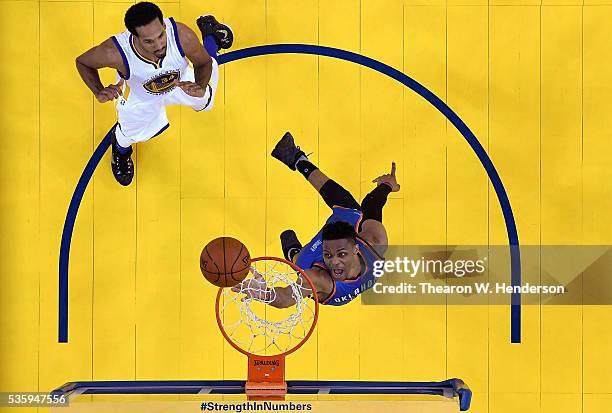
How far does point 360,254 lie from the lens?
187 inches

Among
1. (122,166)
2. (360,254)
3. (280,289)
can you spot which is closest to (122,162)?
(122,166)

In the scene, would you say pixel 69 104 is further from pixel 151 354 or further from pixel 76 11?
pixel 151 354

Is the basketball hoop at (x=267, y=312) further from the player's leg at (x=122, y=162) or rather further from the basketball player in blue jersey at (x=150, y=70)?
the basketball player in blue jersey at (x=150, y=70)

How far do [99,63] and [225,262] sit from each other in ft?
4.65

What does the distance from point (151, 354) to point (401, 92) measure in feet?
7.80

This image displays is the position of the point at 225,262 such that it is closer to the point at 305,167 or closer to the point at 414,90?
the point at 305,167

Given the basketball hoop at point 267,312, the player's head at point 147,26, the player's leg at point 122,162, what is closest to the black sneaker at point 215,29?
the player's head at point 147,26

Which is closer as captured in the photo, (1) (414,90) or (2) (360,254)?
(2) (360,254)

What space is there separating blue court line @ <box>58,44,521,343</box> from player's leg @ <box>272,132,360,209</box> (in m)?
0.61

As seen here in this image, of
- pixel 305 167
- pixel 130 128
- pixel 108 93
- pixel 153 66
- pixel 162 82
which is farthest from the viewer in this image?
pixel 305 167

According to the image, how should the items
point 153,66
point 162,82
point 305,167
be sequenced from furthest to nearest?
point 305,167, point 162,82, point 153,66

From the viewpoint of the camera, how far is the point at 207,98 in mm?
4648

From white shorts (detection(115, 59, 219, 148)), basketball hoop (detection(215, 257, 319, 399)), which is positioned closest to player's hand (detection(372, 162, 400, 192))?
basketball hoop (detection(215, 257, 319, 399))

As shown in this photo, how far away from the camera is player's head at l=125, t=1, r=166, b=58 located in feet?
13.0
